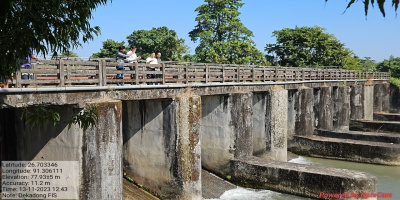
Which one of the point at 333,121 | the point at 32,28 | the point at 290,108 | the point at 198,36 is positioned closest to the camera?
the point at 32,28

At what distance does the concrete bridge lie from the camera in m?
10.3

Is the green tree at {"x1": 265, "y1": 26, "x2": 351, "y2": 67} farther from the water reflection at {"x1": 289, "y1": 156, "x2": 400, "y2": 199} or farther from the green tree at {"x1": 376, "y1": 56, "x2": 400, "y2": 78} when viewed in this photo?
the water reflection at {"x1": 289, "y1": 156, "x2": 400, "y2": 199}

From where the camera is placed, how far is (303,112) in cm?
2431

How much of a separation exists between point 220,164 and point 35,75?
10486 mm

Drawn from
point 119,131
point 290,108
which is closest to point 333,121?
point 290,108

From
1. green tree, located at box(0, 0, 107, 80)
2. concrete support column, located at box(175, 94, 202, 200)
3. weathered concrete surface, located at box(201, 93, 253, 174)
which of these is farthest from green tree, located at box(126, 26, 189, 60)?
green tree, located at box(0, 0, 107, 80)

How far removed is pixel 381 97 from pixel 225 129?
3059cm

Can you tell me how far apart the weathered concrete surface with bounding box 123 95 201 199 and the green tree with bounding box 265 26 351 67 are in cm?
3979

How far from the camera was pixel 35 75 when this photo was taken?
9.14m

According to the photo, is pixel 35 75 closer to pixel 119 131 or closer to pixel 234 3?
pixel 119 131

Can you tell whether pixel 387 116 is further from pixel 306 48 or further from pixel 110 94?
pixel 110 94

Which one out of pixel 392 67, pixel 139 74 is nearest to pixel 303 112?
pixel 139 74

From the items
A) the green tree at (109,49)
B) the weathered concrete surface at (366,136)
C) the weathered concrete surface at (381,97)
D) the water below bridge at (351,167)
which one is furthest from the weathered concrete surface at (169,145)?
the green tree at (109,49)

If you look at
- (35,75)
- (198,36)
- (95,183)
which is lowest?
(95,183)
